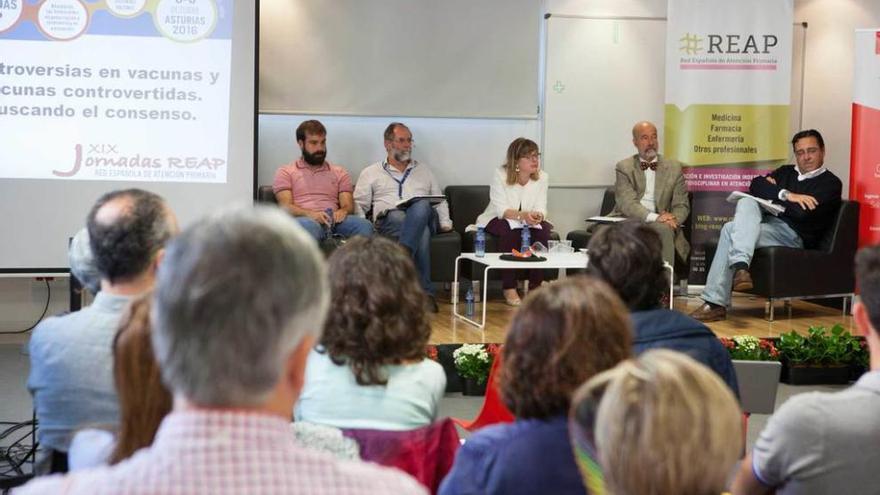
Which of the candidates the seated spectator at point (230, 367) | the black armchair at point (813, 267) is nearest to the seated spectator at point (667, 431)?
the seated spectator at point (230, 367)

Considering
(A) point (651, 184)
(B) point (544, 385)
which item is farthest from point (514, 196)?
(B) point (544, 385)

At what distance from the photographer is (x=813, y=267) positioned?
6457 millimetres

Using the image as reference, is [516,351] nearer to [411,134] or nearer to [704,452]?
[704,452]

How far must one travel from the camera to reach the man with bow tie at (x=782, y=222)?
6.43 meters

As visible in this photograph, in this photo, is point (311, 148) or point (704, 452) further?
point (311, 148)

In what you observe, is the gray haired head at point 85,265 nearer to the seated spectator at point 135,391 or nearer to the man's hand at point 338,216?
the seated spectator at point 135,391

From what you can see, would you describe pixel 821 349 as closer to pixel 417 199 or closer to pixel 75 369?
pixel 417 199

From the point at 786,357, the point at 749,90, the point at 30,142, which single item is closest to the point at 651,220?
the point at 749,90

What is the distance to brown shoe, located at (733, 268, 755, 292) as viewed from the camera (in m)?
6.71

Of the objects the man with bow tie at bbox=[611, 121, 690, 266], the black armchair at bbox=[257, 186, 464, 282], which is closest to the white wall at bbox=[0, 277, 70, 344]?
the black armchair at bbox=[257, 186, 464, 282]

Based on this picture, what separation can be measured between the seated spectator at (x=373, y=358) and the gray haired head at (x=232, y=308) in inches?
42.1

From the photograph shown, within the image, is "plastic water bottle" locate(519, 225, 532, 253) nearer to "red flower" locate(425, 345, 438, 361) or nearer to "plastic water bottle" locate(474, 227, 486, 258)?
"plastic water bottle" locate(474, 227, 486, 258)

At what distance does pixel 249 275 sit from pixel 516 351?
30.0 inches

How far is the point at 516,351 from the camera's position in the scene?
5.33 ft
